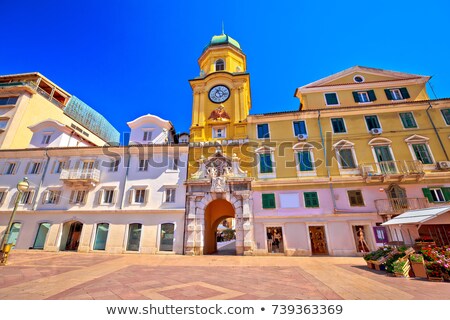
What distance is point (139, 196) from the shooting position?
19.6 meters

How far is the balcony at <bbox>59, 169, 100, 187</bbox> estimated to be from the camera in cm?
2001

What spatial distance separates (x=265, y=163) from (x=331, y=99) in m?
10.4

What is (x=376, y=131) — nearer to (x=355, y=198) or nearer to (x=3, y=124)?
(x=355, y=198)

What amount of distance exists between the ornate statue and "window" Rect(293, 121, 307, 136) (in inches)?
283

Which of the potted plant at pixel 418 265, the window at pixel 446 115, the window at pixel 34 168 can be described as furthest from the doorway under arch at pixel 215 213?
the window at pixel 446 115

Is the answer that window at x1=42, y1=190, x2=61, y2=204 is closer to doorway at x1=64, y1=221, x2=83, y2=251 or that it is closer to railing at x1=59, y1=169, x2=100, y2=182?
railing at x1=59, y1=169, x2=100, y2=182

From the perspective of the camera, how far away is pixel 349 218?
651 inches

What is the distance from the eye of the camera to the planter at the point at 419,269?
7.76 metres

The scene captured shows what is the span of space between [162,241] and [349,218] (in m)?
16.2

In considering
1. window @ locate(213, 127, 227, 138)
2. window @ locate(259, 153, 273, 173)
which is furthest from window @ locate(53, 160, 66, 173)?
window @ locate(259, 153, 273, 173)

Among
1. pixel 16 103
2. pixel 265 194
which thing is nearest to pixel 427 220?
pixel 265 194

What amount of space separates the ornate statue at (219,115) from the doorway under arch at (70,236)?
17639 mm

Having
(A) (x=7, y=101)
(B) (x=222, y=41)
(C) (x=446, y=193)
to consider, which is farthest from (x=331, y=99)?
(A) (x=7, y=101)
